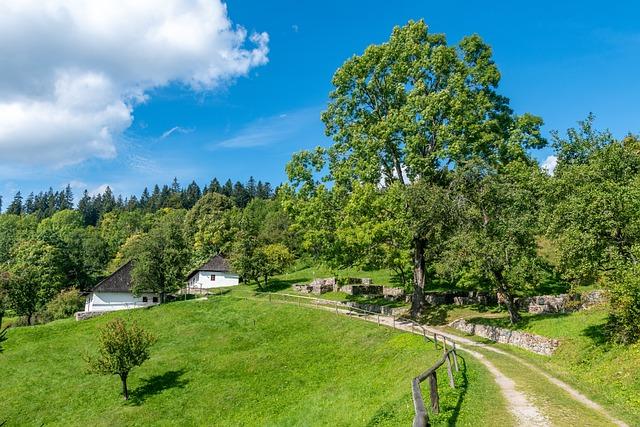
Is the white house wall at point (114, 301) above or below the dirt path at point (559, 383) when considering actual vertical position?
above

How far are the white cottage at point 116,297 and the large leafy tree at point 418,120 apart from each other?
3646 centimetres

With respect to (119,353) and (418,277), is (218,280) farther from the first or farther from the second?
(418,277)

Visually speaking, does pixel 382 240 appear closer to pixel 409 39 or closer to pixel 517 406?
pixel 409 39

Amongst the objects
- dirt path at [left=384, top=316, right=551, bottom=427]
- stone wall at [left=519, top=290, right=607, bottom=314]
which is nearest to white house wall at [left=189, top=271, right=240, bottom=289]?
stone wall at [left=519, top=290, right=607, bottom=314]

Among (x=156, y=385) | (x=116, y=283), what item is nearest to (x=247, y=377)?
(x=156, y=385)

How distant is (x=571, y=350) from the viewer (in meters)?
24.3

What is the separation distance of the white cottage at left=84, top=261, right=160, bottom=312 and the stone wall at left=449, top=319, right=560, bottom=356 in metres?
47.0

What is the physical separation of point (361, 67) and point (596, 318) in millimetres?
27592

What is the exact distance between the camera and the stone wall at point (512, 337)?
26.3 metres

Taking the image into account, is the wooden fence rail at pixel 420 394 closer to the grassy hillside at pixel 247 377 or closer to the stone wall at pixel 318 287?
the grassy hillside at pixel 247 377

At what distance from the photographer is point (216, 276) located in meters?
81.5

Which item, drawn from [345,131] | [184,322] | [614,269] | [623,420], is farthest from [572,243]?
[184,322]

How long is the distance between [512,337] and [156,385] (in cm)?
2662

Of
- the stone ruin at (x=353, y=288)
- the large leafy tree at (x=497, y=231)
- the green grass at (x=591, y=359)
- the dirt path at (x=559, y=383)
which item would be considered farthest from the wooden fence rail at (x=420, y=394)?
the stone ruin at (x=353, y=288)
